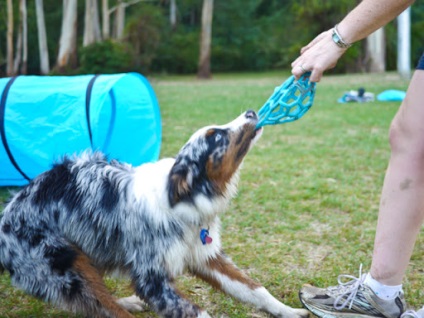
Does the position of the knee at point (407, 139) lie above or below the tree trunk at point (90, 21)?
below

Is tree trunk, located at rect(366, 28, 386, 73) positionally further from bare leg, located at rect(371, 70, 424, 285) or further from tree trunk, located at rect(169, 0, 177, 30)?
bare leg, located at rect(371, 70, 424, 285)

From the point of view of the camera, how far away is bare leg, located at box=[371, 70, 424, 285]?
8.78 ft

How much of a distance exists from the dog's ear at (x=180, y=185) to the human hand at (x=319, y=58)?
2.50 ft

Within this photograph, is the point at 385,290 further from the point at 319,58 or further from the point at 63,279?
the point at 63,279

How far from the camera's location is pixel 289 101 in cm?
310

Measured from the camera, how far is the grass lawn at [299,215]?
3537 millimetres

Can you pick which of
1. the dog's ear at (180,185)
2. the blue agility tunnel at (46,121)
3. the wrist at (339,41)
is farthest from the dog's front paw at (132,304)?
the blue agility tunnel at (46,121)

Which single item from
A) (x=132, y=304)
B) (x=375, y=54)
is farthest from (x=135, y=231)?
(x=375, y=54)

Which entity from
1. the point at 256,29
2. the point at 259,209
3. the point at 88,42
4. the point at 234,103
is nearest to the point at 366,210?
the point at 259,209

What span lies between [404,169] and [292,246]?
1.67 metres

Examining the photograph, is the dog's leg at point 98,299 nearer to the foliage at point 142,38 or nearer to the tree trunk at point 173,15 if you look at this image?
the foliage at point 142,38

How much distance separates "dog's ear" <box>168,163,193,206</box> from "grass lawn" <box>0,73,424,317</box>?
2.43 feet

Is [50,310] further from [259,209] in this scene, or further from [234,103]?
[234,103]

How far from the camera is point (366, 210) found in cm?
510
